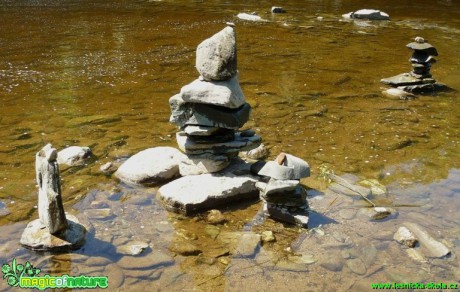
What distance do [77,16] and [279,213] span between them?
18939 mm

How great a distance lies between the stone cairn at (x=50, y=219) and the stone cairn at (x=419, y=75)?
969 centimetres

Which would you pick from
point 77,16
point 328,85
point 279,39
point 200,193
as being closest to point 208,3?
point 77,16

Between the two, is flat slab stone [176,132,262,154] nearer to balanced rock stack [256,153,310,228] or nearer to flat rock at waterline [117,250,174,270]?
balanced rock stack [256,153,310,228]

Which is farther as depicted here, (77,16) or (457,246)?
(77,16)

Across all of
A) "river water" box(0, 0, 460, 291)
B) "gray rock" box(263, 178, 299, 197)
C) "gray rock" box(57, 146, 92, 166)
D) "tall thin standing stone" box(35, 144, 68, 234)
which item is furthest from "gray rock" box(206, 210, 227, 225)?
"gray rock" box(57, 146, 92, 166)

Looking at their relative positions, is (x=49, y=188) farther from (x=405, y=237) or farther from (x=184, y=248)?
(x=405, y=237)

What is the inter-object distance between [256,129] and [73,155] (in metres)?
3.77

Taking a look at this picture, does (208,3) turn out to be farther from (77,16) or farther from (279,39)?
(279,39)

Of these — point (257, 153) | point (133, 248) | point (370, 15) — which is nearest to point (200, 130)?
point (257, 153)

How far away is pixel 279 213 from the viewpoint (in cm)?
680

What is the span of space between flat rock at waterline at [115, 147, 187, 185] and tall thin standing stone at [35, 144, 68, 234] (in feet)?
6.42

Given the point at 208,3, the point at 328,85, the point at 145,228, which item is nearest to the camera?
the point at 145,228

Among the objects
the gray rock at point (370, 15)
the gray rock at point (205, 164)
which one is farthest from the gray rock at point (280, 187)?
the gray rock at point (370, 15)

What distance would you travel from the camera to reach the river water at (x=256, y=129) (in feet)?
19.2
